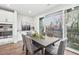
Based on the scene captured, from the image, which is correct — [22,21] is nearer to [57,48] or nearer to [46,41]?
[46,41]

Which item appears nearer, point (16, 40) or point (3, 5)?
point (3, 5)

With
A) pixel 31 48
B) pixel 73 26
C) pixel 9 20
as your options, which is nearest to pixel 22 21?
pixel 9 20

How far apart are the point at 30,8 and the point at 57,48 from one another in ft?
3.13

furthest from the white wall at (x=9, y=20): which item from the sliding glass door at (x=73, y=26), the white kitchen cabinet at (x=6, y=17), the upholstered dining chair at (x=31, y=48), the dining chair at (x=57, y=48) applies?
the sliding glass door at (x=73, y=26)

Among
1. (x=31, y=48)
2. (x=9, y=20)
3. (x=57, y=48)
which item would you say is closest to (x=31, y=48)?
(x=31, y=48)

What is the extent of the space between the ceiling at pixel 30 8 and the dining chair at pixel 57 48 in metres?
0.70

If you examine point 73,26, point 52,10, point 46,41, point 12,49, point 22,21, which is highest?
point 52,10

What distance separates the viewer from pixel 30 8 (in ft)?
5.19

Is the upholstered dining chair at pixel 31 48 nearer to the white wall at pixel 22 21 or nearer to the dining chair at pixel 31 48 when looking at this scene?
the dining chair at pixel 31 48

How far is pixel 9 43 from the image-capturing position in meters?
1.60

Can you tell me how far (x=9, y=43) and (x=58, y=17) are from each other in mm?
1113

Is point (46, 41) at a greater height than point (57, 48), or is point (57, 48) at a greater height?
point (46, 41)
